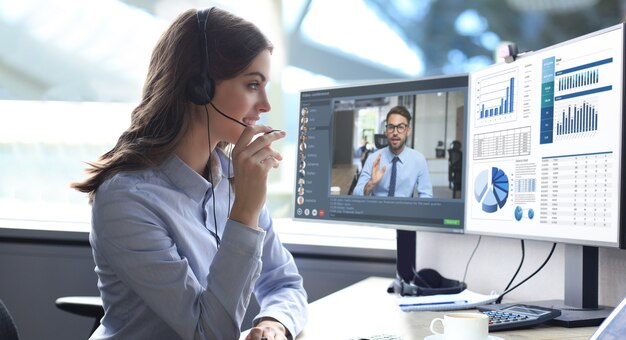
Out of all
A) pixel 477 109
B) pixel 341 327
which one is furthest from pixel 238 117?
pixel 477 109

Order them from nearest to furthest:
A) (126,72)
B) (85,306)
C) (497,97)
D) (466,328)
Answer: (466,328) → (497,97) → (85,306) → (126,72)

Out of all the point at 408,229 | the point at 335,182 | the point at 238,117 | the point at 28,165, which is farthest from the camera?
the point at 28,165

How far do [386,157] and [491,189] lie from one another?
0.33 metres

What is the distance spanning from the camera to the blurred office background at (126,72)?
92.6 inches

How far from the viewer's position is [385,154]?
1794 mm

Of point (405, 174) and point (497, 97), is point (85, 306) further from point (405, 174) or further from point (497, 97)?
point (497, 97)

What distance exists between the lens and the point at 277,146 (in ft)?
8.13

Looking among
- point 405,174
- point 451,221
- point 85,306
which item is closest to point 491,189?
point 451,221

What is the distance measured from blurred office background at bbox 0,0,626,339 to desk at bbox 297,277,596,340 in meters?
0.65

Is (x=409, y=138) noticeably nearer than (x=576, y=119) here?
No

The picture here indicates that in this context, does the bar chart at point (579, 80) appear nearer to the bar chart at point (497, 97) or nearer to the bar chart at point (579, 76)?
the bar chart at point (579, 76)

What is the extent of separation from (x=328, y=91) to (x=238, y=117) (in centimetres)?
55

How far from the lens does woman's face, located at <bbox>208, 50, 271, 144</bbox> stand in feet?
4.59

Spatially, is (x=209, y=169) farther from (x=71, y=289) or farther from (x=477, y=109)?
(x=71, y=289)
